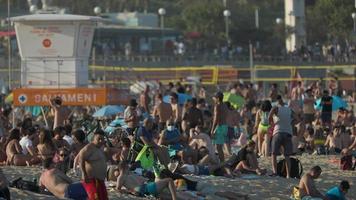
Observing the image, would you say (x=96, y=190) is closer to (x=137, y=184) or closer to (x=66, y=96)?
(x=137, y=184)

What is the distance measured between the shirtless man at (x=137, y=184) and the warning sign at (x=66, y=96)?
30.2 feet

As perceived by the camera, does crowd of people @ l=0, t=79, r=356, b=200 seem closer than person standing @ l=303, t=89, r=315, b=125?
Yes

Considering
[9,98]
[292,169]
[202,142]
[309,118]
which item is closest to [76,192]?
[292,169]

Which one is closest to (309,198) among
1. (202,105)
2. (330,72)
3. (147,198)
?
(147,198)

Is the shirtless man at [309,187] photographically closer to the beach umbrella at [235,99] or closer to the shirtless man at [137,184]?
the shirtless man at [137,184]

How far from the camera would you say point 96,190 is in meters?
15.9

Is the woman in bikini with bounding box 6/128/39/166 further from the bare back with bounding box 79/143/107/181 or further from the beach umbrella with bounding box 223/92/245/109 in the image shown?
the beach umbrella with bounding box 223/92/245/109

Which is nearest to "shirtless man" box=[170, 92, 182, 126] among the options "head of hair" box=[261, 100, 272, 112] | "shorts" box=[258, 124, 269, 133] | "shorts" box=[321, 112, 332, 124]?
"shorts" box=[258, 124, 269, 133]

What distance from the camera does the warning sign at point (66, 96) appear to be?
1062 inches

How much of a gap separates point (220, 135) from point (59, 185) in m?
6.47

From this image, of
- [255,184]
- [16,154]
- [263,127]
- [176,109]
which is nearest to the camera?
[255,184]

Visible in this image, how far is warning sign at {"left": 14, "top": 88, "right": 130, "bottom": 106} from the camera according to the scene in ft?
88.5

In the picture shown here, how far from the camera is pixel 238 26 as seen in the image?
250 feet

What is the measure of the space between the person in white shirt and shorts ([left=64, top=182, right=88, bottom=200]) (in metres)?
3.90
